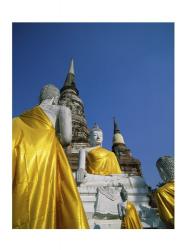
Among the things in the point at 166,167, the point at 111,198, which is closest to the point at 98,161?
the point at 111,198

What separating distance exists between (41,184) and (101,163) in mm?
3129

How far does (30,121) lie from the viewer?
2266 mm

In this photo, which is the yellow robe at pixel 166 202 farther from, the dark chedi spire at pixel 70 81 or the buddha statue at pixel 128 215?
the dark chedi spire at pixel 70 81

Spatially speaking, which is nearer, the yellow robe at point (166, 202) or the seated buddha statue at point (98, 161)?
the yellow robe at point (166, 202)

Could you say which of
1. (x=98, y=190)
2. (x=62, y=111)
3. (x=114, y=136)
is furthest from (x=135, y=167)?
(x=62, y=111)

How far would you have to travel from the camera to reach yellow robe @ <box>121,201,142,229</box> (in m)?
3.35

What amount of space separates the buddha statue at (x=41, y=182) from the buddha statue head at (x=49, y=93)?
0.45 metres

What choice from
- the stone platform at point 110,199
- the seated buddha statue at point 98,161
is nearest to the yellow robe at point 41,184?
the stone platform at point 110,199

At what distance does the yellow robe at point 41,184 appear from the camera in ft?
5.68

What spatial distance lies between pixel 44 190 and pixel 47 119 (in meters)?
0.68

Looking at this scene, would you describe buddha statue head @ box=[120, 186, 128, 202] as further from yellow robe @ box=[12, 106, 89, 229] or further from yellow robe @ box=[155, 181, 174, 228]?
yellow robe @ box=[12, 106, 89, 229]
